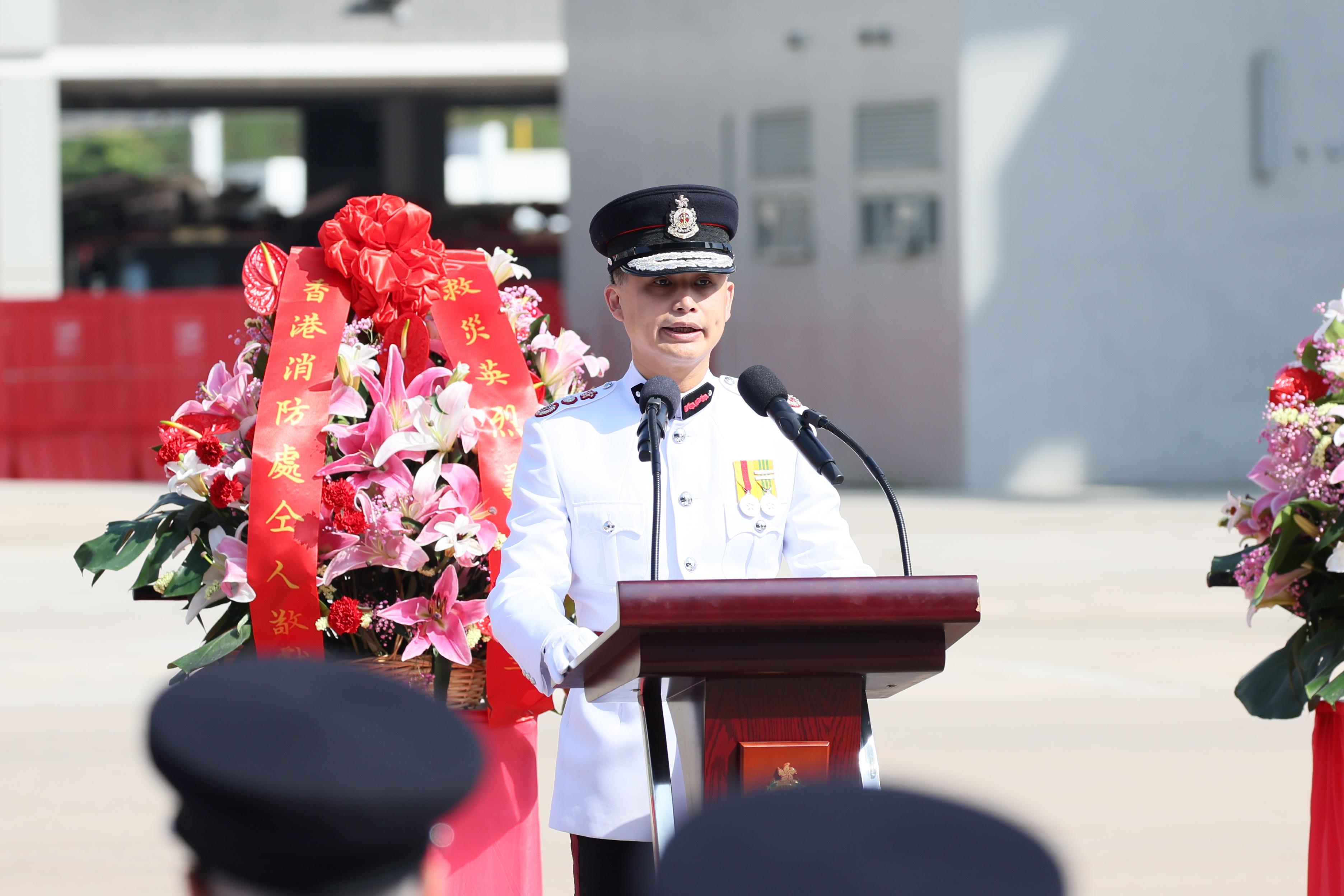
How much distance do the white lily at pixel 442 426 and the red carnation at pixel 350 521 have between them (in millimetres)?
129

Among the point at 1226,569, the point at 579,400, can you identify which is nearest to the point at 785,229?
the point at 1226,569

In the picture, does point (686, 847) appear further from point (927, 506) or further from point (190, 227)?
point (190, 227)

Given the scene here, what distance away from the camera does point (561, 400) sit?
3.12 m

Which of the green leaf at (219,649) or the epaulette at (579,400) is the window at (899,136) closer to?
the green leaf at (219,649)

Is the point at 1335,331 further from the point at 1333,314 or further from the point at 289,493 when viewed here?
the point at 289,493

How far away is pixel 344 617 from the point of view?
3553mm

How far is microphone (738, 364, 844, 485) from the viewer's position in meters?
2.75

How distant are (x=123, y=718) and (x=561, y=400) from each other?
4.95 m

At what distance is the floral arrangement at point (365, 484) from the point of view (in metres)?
3.61

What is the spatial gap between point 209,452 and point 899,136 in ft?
43.3

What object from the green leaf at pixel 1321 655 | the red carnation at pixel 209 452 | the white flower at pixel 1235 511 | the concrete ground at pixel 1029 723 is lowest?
the concrete ground at pixel 1029 723

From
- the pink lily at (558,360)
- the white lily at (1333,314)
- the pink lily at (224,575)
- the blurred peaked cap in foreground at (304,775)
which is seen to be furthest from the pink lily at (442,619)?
the blurred peaked cap in foreground at (304,775)

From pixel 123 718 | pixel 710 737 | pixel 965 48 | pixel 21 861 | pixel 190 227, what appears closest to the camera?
pixel 710 737

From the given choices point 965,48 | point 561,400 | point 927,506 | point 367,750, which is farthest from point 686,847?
point 965,48
